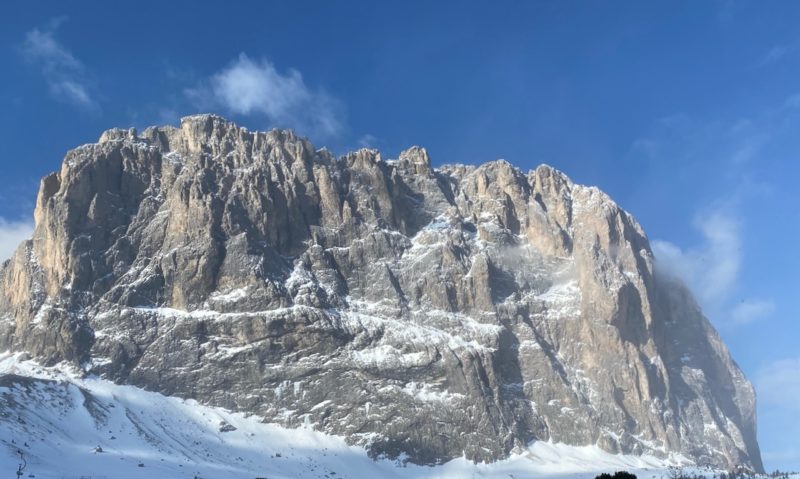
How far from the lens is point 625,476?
101688 mm

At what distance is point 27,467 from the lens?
199375mm

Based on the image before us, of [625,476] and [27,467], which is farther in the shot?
[27,467]

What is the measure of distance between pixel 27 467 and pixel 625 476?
139 metres
